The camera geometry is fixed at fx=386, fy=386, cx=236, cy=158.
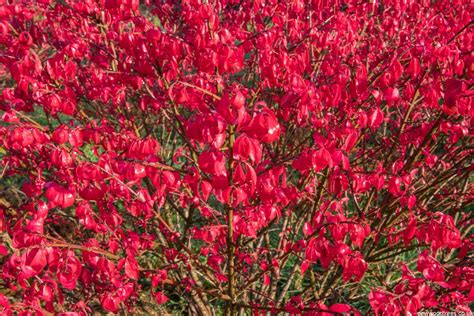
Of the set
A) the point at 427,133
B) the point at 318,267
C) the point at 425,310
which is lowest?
the point at 318,267

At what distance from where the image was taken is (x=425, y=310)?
233 cm

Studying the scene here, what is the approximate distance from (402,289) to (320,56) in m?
2.47

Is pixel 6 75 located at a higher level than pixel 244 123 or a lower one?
lower

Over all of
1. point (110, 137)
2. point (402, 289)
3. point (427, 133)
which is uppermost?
point (427, 133)

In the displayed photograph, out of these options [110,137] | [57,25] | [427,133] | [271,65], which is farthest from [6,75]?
[427,133]

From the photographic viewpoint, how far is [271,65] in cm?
267

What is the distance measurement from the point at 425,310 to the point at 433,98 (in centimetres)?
129

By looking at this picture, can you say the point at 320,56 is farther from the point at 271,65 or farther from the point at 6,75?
the point at 6,75

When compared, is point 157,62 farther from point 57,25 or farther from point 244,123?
point 57,25

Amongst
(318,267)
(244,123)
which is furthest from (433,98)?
(318,267)

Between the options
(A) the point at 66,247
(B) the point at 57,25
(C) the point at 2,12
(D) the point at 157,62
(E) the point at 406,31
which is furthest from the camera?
(B) the point at 57,25

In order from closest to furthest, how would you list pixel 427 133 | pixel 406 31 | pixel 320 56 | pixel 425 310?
pixel 425 310 < pixel 427 133 < pixel 320 56 < pixel 406 31

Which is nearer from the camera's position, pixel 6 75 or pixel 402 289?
pixel 402 289

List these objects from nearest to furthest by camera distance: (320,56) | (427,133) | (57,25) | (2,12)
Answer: (427,133), (2,12), (320,56), (57,25)
